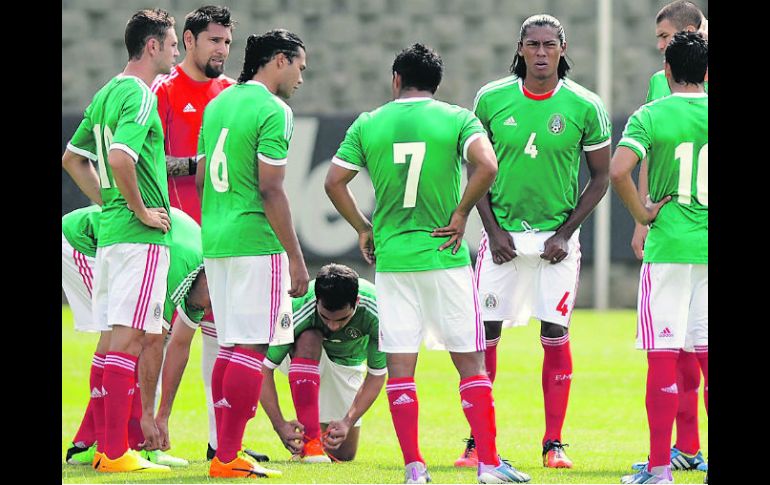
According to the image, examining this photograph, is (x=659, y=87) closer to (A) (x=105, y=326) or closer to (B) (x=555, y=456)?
(B) (x=555, y=456)

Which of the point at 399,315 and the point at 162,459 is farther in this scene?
the point at 162,459

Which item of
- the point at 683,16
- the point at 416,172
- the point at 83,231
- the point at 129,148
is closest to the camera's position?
the point at 416,172

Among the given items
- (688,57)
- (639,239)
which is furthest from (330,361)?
(688,57)

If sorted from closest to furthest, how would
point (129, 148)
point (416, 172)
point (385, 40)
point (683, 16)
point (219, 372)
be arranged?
1. point (416, 172)
2. point (129, 148)
3. point (219, 372)
4. point (683, 16)
5. point (385, 40)

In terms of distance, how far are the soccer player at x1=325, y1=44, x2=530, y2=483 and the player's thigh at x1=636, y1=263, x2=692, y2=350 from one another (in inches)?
26.8

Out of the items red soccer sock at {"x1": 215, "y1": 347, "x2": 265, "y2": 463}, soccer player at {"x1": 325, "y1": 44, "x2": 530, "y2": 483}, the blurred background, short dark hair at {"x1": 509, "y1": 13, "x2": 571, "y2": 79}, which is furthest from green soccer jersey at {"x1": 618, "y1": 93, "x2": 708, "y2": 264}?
the blurred background

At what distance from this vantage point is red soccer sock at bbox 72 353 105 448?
6242mm

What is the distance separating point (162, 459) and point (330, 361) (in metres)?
1.08

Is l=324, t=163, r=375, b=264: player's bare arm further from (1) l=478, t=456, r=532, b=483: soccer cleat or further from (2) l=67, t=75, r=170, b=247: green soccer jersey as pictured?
(1) l=478, t=456, r=532, b=483: soccer cleat

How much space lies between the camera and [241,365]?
571cm

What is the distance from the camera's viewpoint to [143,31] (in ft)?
19.9

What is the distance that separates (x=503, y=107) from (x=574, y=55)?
33.6ft

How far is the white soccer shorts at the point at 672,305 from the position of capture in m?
5.50
